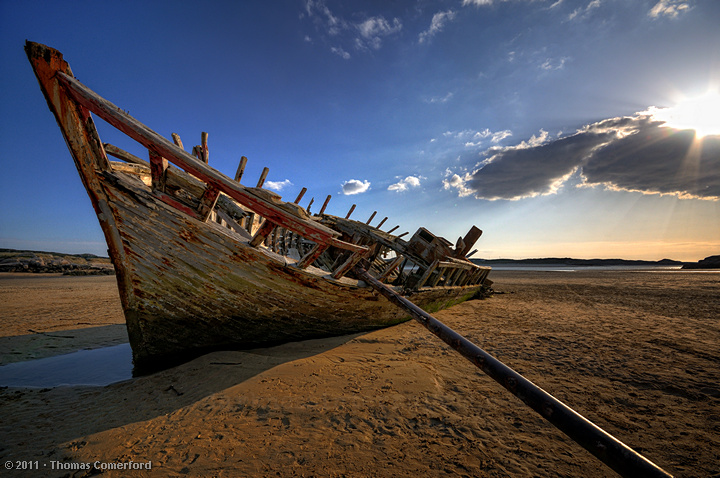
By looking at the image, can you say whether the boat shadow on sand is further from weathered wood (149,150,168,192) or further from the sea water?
weathered wood (149,150,168,192)

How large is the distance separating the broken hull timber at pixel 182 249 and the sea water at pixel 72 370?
761 millimetres

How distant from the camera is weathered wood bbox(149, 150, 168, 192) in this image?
9.80 feet

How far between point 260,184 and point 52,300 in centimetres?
1122

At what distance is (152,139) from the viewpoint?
2754 mm

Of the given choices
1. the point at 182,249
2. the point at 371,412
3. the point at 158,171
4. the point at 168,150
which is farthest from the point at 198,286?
the point at 371,412

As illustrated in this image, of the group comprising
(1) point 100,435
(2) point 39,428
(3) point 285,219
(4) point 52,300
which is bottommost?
(4) point 52,300

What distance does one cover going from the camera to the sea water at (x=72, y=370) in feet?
11.8

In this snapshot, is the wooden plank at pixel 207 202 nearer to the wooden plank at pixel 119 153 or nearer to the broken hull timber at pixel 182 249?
the broken hull timber at pixel 182 249

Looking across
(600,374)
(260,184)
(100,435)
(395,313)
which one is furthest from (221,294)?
(600,374)

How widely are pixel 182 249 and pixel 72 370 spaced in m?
3.33

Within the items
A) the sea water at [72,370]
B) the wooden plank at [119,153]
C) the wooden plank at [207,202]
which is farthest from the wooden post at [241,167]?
the sea water at [72,370]

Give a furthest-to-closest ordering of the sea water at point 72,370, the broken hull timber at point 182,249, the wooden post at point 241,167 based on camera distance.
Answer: the wooden post at point 241,167 < the sea water at point 72,370 < the broken hull timber at point 182,249

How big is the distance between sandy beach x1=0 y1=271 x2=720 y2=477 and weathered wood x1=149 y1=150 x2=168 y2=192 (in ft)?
8.31

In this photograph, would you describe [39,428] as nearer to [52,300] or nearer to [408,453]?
[408,453]
